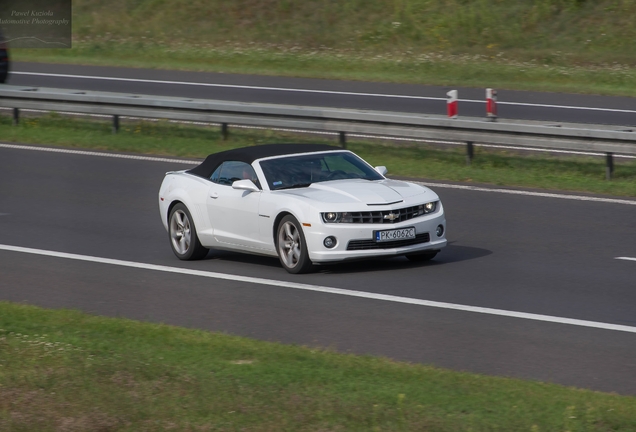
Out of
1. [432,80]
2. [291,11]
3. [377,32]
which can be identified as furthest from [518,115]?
[291,11]

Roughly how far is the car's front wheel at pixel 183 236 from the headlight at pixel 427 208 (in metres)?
2.63

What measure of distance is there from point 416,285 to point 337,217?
1123mm

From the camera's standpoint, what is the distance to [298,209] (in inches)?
448

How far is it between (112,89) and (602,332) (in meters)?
21.9

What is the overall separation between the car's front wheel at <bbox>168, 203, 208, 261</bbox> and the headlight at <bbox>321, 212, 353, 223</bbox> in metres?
1.98

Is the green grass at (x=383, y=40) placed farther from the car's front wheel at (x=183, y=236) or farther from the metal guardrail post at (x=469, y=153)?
the car's front wheel at (x=183, y=236)

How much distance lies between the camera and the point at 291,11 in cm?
3916

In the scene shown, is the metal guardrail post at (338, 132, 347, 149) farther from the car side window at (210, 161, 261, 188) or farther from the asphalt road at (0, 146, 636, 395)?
the car side window at (210, 161, 261, 188)

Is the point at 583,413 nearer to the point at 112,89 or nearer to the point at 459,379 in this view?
the point at 459,379

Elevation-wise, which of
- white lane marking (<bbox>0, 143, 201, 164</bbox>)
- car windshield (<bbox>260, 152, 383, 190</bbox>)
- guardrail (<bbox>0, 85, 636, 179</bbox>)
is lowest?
white lane marking (<bbox>0, 143, 201, 164</bbox>)

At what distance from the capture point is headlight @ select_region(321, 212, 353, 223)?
443 inches

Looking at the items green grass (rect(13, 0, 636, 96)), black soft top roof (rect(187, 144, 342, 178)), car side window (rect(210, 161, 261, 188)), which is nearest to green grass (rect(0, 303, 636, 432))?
car side window (rect(210, 161, 261, 188))

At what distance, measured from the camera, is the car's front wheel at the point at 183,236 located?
41.4ft

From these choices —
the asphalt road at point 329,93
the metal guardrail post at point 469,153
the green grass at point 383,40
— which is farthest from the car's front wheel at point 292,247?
the green grass at point 383,40
